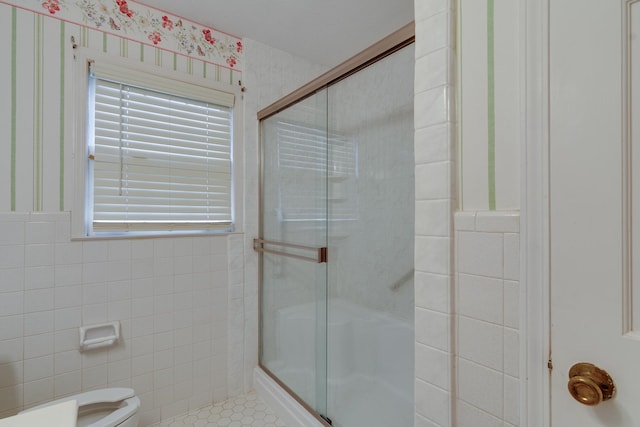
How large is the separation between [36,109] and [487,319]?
2.03 metres

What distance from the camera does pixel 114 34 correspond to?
162cm

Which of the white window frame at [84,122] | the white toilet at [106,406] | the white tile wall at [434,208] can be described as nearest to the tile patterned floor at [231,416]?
the white toilet at [106,406]

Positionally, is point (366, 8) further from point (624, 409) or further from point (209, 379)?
point (209, 379)

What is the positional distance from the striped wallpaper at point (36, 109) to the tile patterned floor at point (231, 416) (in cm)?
133

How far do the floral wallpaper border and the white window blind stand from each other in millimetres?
225

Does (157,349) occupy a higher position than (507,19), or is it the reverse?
(507,19)

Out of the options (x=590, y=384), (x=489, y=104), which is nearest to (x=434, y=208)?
(x=489, y=104)

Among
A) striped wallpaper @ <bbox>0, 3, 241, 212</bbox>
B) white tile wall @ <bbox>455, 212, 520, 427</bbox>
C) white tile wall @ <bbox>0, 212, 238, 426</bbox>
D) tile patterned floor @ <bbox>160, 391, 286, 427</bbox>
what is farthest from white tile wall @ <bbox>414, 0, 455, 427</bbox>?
striped wallpaper @ <bbox>0, 3, 241, 212</bbox>

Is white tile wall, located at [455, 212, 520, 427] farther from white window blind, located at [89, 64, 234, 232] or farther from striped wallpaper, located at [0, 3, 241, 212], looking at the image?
striped wallpaper, located at [0, 3, 241, 212]

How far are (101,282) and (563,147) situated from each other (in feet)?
6.43

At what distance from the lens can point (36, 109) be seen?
1.44 m

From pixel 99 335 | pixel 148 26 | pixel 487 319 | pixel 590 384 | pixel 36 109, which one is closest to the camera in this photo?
pixel 590 384

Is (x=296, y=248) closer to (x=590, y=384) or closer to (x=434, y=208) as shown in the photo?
(x=434, y=208)

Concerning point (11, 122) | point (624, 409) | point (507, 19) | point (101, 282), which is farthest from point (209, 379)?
point (507, 19)
